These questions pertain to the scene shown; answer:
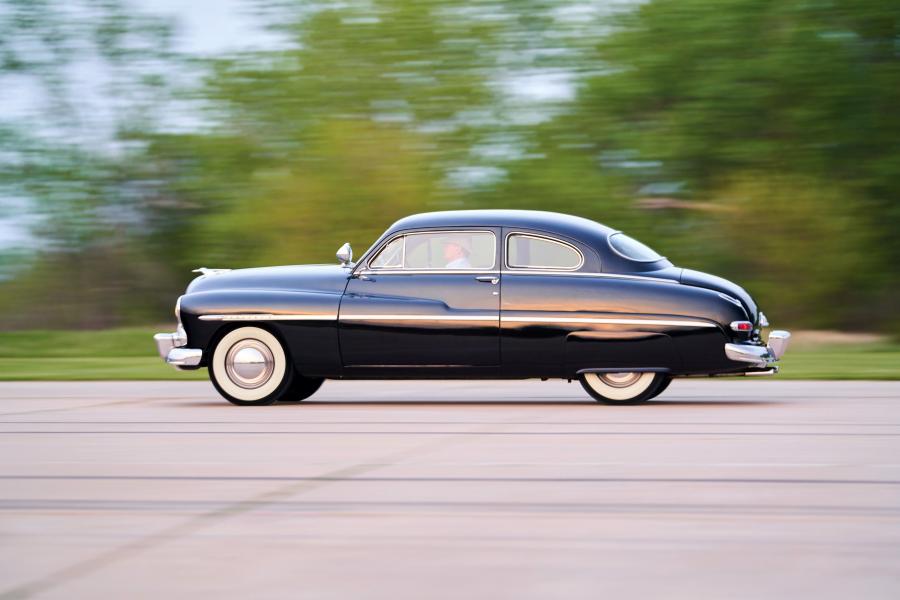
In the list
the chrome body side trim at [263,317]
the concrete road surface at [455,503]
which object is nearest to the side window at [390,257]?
the chrome body side trim at [263,317]

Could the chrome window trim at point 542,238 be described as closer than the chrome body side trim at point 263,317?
Yes

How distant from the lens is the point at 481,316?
12.1 m

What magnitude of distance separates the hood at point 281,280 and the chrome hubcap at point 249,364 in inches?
20.3

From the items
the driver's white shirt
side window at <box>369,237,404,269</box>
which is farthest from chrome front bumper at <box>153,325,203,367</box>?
the driver's white shirt

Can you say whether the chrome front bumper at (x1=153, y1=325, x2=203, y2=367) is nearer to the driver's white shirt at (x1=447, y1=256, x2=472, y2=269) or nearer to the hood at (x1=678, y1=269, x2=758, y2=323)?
the driver's white shirt at (x1=447, y1=256, x2=472, y2=269)

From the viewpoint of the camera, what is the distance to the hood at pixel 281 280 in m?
12.5

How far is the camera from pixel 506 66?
2958 centimetres

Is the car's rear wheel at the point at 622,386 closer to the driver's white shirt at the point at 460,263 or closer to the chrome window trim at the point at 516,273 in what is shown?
the chrome window trim at the point at 516,273

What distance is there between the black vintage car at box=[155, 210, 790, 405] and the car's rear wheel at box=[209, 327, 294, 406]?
0.01 metres

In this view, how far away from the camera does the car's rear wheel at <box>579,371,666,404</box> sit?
39.7 ft

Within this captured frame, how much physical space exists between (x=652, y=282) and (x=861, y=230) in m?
17.5

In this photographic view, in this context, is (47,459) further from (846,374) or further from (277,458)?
(846,374)

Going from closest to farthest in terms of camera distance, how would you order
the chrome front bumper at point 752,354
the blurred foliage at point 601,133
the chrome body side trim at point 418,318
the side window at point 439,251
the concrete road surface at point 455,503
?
the concrete road surface at point 455,503 → the chrome front bumper at point 752,354 → the chrome body side trim at point 418,318 → the side window at point 439,251 → the blurred foliage at point 601,133

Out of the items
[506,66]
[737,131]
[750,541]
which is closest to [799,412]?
[750,541]
